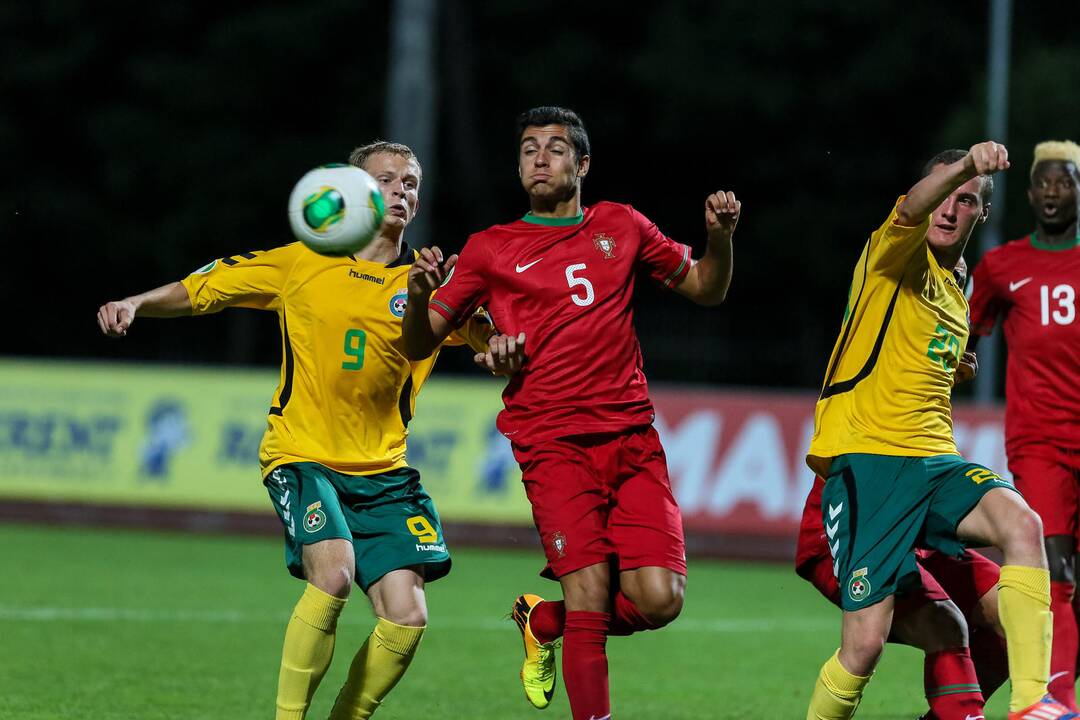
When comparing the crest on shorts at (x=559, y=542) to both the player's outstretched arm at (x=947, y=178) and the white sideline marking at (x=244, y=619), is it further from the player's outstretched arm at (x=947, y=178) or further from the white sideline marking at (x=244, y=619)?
the white sideline marking at (x=244, y=619)

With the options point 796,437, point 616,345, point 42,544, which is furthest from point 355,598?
point 616,345

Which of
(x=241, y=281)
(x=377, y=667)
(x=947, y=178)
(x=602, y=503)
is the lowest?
(x=377, y=667)

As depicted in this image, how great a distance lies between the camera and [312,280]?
21.3 ft

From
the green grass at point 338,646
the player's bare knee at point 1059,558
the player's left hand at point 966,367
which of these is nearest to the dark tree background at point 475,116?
the green grass at point 338,646

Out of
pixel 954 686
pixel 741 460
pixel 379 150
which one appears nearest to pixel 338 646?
pixel 379 150

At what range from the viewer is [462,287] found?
6062 millimetres

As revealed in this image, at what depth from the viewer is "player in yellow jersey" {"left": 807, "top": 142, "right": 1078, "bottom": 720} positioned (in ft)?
17.8

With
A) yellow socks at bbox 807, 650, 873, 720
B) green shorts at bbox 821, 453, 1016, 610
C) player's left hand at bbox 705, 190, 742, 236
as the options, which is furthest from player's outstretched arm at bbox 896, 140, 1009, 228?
yellow socks at bbox 807, 650, 873, 720

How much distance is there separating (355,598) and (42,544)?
4.00 metres

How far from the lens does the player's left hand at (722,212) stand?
5855 millimetres

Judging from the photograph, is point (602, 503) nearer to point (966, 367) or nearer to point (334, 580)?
point (334, 580)

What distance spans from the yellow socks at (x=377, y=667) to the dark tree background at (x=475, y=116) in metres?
22.3

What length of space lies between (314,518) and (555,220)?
1.45 metres

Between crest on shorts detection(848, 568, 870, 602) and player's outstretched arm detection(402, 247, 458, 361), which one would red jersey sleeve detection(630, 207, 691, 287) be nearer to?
player's outstretched arm detection(402, 247, 458, 361)
